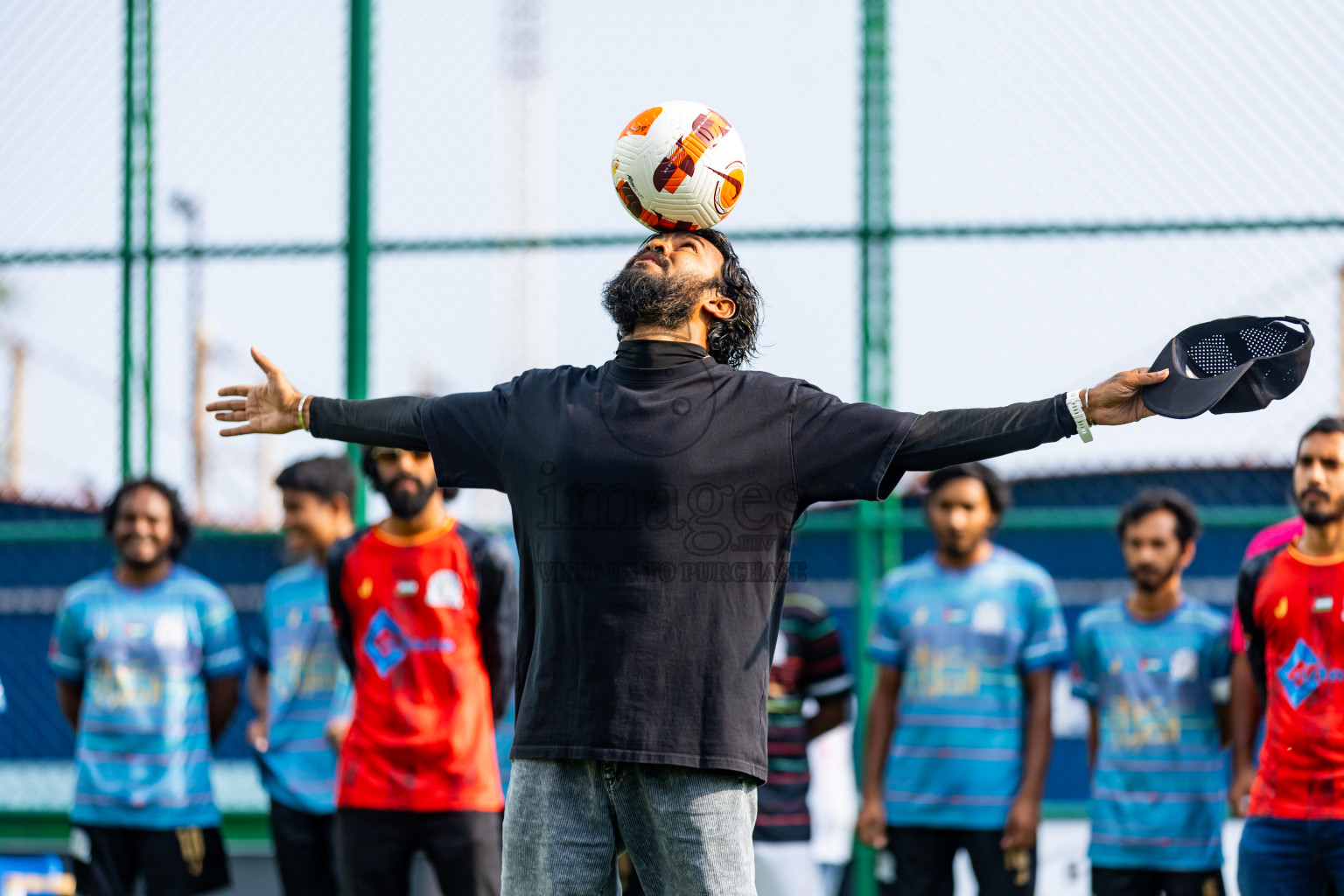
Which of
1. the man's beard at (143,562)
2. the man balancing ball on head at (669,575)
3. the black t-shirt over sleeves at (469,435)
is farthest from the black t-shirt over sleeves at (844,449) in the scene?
the man's beard at (143,562)

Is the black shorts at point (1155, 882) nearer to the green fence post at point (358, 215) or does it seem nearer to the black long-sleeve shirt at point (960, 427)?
the black long-sleeve shirt at point (960, 427)

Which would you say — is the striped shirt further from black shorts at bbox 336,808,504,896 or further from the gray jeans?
the gray jeans

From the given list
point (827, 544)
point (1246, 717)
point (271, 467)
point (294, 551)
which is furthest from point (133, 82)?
point (1246, 717)

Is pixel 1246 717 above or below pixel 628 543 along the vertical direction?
below

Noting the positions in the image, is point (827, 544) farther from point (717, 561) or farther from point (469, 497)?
point (717, 561)

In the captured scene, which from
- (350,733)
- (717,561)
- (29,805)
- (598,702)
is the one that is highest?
(717,561)

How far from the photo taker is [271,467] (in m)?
7.92

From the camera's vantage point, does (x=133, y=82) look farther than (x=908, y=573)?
Yes

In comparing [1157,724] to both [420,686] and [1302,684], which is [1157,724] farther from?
[420,686]

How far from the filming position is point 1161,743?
4848 mm

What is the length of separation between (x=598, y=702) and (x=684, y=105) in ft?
5.22

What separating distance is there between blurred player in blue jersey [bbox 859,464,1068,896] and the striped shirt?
0.19 meters

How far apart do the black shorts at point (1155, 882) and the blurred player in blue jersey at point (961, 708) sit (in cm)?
25

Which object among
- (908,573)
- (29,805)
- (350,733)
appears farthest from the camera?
(29,805)
